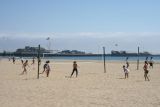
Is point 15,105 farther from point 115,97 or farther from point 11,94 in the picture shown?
point 115,97

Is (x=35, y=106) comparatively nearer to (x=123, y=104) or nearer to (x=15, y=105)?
(x=15, y=105)

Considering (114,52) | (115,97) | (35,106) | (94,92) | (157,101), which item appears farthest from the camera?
(114,52)

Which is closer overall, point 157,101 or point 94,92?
point 157,101

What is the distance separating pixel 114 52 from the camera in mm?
190375

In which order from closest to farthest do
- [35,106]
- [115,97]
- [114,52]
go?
1. [35,106]
2. [115,97]
3. [114,52]

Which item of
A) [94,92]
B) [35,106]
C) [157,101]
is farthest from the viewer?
[94,92]

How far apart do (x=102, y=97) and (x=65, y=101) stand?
187 cm

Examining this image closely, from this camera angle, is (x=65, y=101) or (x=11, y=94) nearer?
(x=65, y=101)

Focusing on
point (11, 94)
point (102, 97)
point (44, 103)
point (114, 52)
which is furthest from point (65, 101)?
point (114, 52)

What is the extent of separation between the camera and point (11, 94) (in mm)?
15984

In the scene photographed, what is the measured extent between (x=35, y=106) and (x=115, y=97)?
382 cm

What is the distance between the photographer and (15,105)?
1284 centimetres

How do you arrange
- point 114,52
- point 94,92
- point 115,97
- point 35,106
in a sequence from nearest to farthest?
point 35,106 → point 115,97 → point 94,92 → point 114,52

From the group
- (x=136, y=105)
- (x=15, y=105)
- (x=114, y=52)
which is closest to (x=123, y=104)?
(x=136, y=105)
